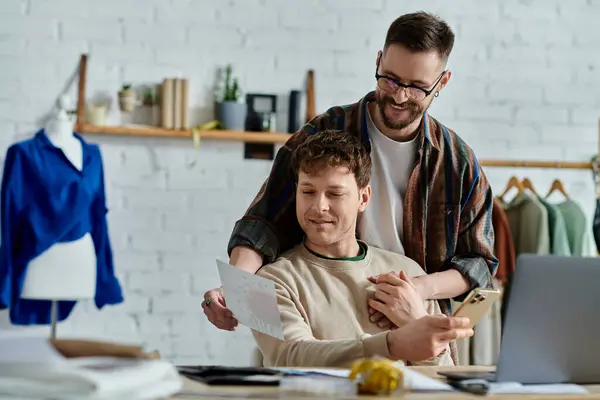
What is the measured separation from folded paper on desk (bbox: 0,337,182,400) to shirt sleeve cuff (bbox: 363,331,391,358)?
514 mm

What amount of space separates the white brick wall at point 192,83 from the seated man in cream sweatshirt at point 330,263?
7.51 feet

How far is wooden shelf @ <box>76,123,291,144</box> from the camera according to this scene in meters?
4.25

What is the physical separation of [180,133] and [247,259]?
227 centimetres

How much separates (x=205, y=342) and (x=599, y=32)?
2.58m

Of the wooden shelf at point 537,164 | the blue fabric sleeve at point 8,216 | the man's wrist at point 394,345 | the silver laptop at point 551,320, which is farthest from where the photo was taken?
the wooden shelf at point 537,164

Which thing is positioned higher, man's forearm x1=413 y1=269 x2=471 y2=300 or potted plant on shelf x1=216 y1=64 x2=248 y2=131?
potted plant on shelf x1=216 y1=64 x2=248 y2=131

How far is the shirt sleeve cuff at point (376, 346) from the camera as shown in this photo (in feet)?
5.34

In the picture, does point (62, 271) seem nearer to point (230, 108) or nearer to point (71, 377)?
point (230, 108)

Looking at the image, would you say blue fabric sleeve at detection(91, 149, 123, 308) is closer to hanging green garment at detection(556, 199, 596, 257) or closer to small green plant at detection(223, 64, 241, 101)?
small green plant at detection(223, 64, 241, 101)

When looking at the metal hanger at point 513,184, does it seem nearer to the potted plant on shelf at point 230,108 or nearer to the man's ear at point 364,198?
the potted plant on shelf at point 230,108

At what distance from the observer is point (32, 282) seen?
11.8 ft

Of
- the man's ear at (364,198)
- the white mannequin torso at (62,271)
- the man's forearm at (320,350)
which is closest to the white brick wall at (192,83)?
the white mannequin torso at (62,271)

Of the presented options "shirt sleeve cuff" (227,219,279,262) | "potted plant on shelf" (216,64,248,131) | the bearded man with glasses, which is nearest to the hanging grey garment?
"potted plant on shelf" (216,64,248,131)

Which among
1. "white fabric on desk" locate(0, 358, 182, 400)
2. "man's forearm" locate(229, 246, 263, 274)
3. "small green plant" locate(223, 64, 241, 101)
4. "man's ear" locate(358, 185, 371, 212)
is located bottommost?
"white fabric on desk" locate(0, 358, 182, 400)
